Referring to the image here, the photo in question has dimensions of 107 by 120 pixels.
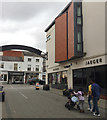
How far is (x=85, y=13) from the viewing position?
61.3 feet

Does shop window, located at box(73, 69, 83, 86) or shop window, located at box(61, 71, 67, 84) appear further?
shop window, located at box(61, 71, 67, 84)

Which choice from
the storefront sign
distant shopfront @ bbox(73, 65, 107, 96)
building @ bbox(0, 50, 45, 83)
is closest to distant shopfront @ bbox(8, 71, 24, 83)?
building @ bbox(0, 50, 45, 83)

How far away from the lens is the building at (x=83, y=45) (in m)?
A: 15.4

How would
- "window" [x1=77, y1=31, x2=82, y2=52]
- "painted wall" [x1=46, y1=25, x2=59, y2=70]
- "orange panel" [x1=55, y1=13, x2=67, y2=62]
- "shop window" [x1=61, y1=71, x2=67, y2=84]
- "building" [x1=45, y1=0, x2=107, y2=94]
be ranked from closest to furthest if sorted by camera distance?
"building" [x1=45, y1=0, x2=107, y2=94] → "window" [x1=77, y1=31, x2=82, y2=52] → "orange panel" [x1=55, y1=13, x2=67, y2=62] → "shop window" [x1=61, y1=71, x2=67, y2=84] → "painted wall" [x1=46, y1=25, x2=59, y2=70]

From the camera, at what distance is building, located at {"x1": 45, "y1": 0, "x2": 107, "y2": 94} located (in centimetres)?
1539

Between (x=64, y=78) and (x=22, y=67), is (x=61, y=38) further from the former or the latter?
(x=22, y=67)

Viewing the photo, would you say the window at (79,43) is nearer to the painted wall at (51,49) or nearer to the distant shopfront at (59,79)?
the distant shopfront at (59,79)

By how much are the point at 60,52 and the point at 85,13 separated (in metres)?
8.21

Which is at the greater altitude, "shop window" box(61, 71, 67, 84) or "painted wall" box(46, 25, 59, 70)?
"painted wall" box(46, 25, 59, 70)

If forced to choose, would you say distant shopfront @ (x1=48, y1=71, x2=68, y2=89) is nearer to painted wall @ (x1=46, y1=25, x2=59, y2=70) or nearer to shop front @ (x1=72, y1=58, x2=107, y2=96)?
painted wall @ (x1=46, y1=25, x2=59, y2=70)

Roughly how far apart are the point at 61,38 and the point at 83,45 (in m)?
6.96

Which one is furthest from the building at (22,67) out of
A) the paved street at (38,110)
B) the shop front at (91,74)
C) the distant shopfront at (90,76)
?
the paved street at (38,110)

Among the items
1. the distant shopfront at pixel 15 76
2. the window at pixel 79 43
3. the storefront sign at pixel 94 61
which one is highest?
the window at pixel 79 43

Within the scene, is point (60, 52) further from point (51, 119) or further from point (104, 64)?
point (51, 119)
